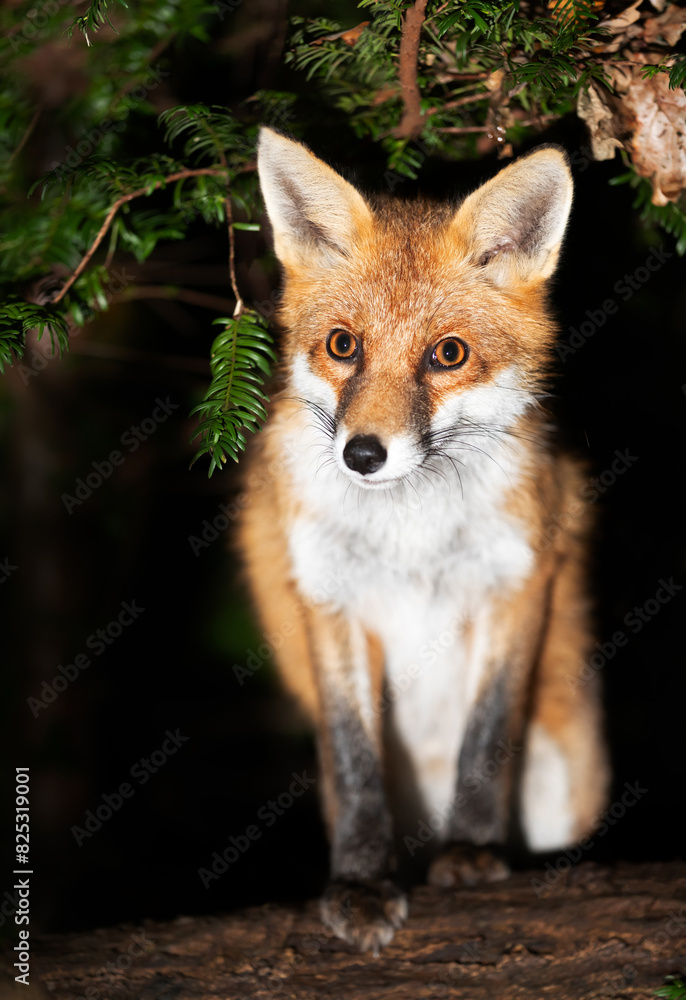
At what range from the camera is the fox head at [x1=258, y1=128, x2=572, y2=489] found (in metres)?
2.64

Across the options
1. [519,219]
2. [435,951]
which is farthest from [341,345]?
[435,951]

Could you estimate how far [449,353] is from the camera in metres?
2.77

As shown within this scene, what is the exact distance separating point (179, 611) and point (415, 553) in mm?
2797

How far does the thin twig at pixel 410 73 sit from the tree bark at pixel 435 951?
9.54 ft

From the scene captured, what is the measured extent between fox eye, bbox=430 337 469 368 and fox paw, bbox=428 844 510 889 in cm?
189

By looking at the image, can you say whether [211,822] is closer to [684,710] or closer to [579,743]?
[579,743]

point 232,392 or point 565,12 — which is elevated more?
point 565,12

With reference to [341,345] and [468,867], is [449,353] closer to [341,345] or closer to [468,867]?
[341,345]

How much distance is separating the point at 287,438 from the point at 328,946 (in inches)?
74.0

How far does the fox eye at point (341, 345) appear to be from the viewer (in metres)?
2.82

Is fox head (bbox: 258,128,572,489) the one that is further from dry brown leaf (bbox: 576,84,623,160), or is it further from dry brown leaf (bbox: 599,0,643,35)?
dry brown leaf (bbox: 599,0,643,35)

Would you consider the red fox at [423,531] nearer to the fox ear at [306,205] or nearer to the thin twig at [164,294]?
the fox ear at [306,205]

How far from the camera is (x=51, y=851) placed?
4.82 m

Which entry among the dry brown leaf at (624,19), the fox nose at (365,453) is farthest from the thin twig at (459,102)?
the fox nose at (365,453)
